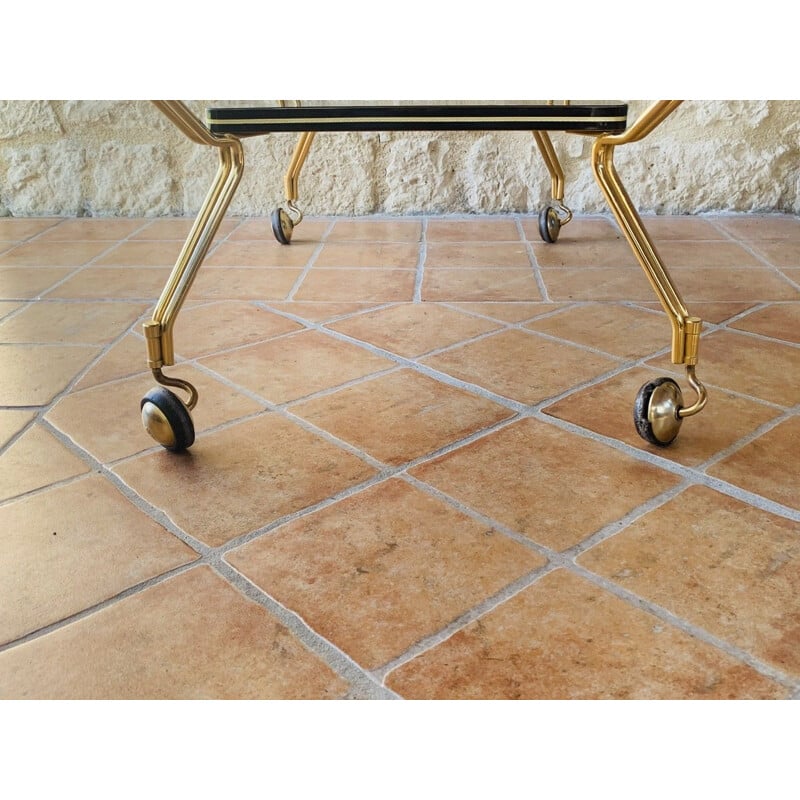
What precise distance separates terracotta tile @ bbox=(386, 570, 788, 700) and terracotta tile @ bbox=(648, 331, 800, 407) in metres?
0.70

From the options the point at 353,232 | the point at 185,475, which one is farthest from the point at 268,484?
the point at 353,232

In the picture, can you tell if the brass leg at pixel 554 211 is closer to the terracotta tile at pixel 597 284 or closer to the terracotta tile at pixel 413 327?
the terracotta tile at pixel 597 284

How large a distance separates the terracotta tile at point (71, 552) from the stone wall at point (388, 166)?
186cm

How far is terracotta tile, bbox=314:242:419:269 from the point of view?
91.0 inches

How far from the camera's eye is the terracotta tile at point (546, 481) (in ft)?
3.61

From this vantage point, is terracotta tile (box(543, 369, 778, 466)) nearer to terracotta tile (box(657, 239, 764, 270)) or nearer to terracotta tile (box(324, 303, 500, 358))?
terracotta tile (box(324, 303, 500, 358))

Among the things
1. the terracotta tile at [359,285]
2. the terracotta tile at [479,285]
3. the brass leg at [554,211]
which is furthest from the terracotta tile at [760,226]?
the terracotta tile at [359,285]

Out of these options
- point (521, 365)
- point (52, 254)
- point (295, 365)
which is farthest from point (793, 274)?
point (52, 254)

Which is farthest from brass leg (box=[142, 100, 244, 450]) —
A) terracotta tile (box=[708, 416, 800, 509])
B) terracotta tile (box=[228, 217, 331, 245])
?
terracotta tile (box=[228, 217, 331, 245])

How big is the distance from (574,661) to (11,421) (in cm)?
106

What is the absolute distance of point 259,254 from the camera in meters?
2.44

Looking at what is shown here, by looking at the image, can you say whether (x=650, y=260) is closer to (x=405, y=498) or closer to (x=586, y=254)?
(x=405, y=498)

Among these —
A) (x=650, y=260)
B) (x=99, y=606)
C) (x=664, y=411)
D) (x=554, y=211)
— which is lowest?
(x=99, y=606)

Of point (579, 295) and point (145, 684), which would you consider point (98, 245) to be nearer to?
point (579, 295)
